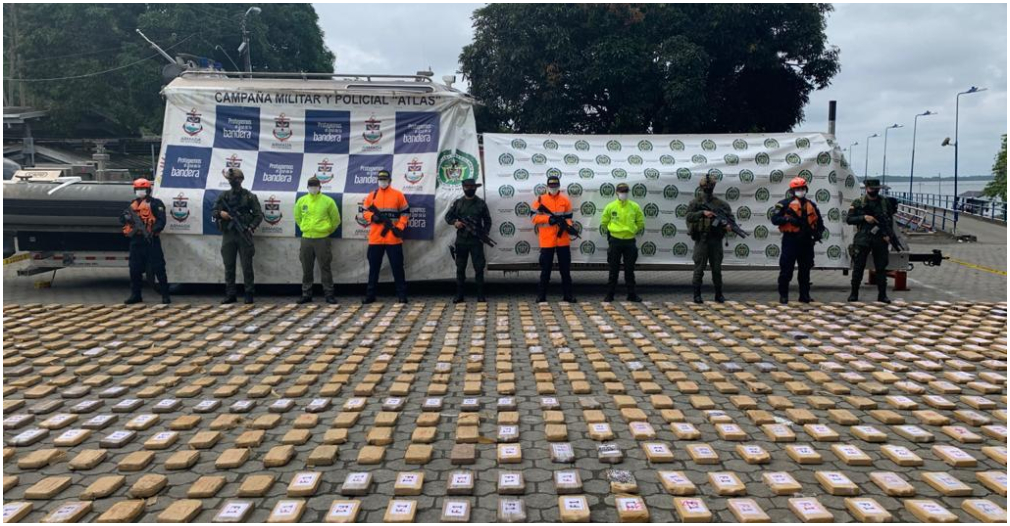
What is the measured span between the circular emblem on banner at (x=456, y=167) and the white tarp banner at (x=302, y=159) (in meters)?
0.01

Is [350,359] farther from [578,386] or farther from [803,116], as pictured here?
[803,116]

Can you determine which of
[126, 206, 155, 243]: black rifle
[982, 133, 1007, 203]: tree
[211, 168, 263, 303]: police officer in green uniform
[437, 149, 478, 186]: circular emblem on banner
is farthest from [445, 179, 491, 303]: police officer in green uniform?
[982, 133, 1007, 203]: tree

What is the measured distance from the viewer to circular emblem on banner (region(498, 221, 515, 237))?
33.6ft

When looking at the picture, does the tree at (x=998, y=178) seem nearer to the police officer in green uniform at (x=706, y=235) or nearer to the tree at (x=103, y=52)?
the police officer in green uniform at (x=706, y=235)

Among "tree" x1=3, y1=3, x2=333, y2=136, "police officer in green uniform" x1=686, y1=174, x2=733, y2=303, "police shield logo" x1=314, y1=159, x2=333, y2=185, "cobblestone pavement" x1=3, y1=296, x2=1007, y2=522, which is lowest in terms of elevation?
"cobblestone pavement" x1=3, y1=296, x2=1007, y2=522

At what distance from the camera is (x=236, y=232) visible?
9.55m

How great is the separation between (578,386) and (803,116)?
66.0 ft

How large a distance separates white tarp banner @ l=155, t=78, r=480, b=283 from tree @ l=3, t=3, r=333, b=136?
82.0 feet

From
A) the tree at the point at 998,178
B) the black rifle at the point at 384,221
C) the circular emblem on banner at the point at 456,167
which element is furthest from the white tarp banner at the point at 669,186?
the tree at the point at 998,178

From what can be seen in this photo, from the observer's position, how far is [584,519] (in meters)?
3.30

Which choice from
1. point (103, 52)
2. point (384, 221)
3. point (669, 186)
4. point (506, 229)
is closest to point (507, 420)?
point (384, 221)

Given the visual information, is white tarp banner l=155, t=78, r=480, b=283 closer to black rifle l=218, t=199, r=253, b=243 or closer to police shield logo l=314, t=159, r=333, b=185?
police shield logo l=314, t=159, r=333, b=185

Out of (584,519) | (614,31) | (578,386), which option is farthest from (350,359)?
(614,31)

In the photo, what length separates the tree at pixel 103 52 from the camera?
32500 mm
